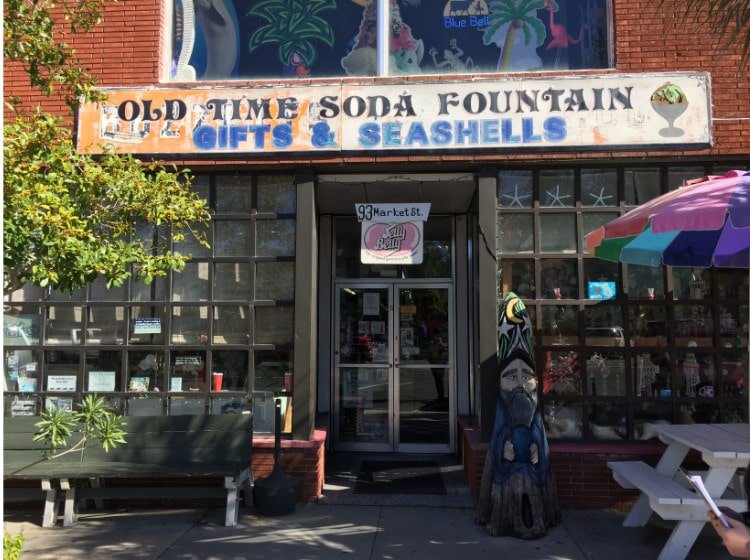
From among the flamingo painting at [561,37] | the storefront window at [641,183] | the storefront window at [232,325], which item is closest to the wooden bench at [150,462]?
the storefront window at [232,325]

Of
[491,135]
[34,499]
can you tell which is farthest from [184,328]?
[491,135]

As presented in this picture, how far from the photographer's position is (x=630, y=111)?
612cm

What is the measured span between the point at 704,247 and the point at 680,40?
226cm

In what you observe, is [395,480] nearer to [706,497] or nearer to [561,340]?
[561,340]

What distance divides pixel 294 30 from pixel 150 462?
15.6 feet

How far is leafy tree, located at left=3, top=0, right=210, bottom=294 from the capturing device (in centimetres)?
391

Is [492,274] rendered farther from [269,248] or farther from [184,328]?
[184,328]

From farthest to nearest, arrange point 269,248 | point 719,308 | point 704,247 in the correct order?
point 269,248, point 719,308, point 704,247

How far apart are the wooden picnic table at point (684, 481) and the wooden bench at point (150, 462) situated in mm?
3424

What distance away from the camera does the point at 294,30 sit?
22.6 ft

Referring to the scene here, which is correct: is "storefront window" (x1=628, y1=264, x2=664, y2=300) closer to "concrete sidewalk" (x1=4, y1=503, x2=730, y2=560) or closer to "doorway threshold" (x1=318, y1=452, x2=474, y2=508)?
"concrete sidewalk" (x1=4, y1=503, x2=730, y2=560)

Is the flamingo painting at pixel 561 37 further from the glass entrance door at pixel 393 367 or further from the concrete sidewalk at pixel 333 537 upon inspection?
the concrete sidewalk at pixel 333 537

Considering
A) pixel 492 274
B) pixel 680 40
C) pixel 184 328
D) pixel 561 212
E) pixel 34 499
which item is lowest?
pixel 34 499

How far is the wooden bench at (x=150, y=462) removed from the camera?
5.52 metres
